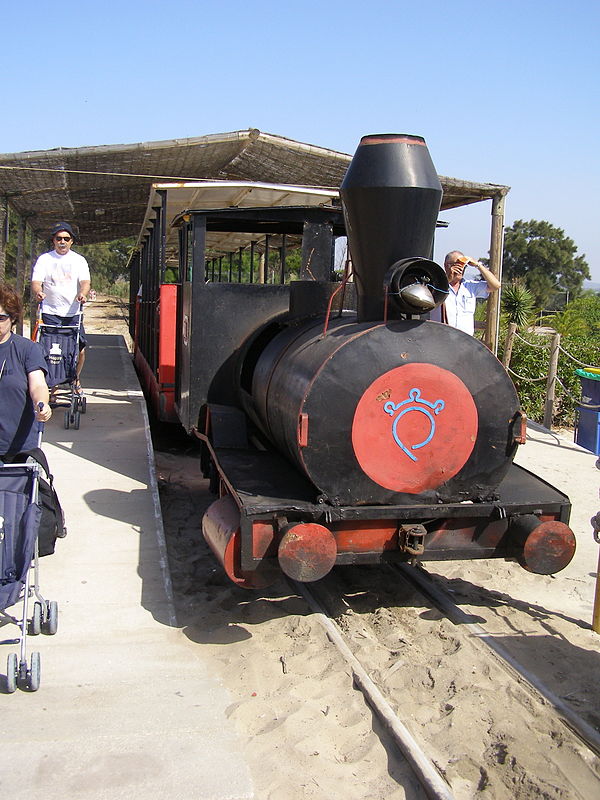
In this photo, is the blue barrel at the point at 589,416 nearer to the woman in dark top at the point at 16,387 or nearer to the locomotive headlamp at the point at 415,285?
the locomotive headlamp at the point at 415,285

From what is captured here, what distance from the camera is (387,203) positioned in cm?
402

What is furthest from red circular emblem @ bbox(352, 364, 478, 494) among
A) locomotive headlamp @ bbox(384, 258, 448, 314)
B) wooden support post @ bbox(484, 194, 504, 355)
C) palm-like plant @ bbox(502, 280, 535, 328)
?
palm-like plant @ bbox(502, 280, 535, 328)

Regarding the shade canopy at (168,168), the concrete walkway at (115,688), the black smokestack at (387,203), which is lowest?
the concrete walkway at (115,688)

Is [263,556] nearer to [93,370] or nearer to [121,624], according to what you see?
[121,624]

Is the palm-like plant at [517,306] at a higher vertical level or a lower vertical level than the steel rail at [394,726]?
higher

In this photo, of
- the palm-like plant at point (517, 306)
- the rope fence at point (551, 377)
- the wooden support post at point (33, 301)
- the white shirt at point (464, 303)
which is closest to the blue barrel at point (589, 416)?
the rope fence at point (551, 377)

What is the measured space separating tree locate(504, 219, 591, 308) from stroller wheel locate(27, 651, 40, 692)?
173ft

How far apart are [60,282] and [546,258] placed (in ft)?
166

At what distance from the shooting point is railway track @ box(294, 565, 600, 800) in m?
2.96

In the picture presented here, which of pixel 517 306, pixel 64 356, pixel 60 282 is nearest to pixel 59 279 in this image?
pixel 60 282

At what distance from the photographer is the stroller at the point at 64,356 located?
7289mm

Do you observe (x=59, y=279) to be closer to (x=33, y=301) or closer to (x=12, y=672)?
(x=33, y=301)

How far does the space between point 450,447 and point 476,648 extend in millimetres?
1093

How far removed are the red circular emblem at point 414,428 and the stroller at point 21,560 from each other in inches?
64.3
